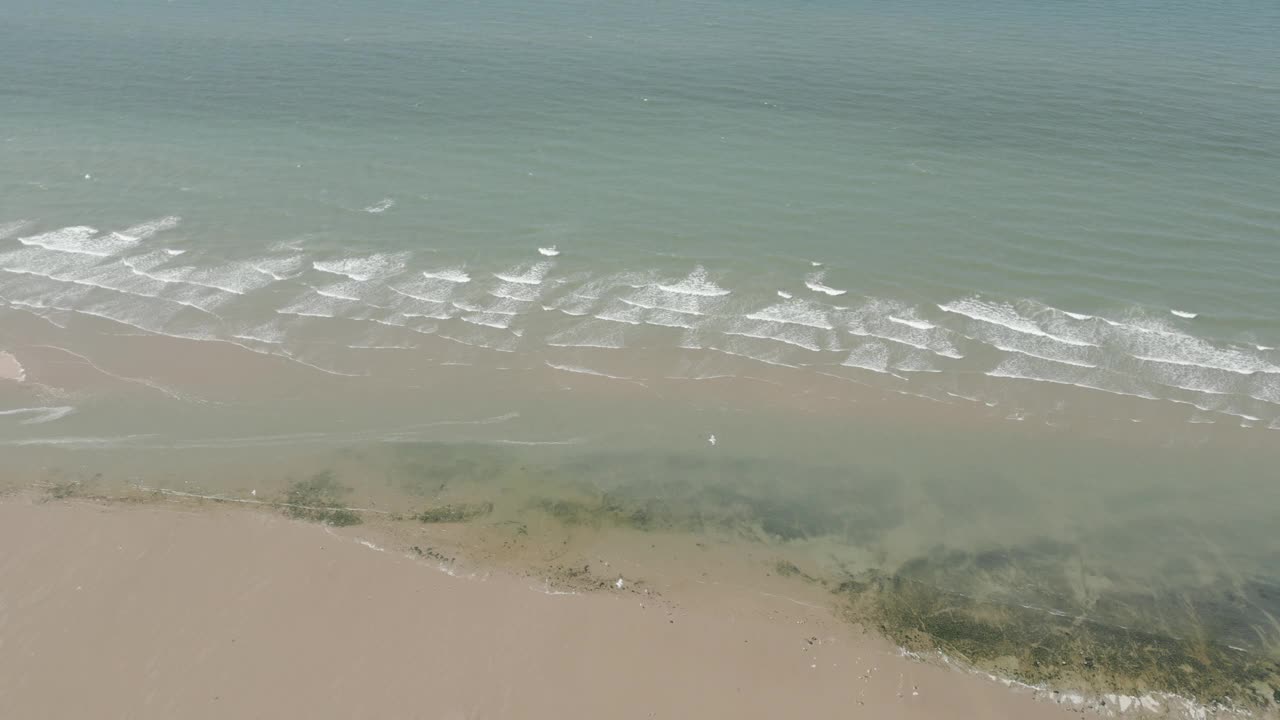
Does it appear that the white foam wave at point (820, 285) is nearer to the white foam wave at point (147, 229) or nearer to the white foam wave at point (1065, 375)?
the white foam wave at point (1065, 375)

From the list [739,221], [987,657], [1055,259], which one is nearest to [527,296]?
[739,221]

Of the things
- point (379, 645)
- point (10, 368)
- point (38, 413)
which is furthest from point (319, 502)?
point (10, 368)

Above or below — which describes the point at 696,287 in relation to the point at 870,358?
above

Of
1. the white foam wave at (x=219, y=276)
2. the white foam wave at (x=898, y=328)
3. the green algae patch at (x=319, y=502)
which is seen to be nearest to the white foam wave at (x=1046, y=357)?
the white foam wave at (x=898, y=328)

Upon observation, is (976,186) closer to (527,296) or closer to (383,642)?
(527,296)

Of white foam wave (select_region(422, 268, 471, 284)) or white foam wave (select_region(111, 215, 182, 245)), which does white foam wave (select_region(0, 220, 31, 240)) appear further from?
white foam wave (select_region(422, 268, 471, 284))

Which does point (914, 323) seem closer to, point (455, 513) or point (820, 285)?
point (820, 285)
